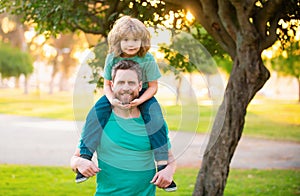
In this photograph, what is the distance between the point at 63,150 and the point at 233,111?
10.1m

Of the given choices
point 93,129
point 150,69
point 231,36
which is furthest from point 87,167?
point 231,36

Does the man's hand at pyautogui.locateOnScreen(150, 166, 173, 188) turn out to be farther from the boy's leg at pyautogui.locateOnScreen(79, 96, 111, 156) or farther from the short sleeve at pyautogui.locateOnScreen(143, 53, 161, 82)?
the short sleeve at pyautogui.locateOnScreen(143, 53, 161, 82)

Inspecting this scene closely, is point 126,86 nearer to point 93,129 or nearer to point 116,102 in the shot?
point 116,102

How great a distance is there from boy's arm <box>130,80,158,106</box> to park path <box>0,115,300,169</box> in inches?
274

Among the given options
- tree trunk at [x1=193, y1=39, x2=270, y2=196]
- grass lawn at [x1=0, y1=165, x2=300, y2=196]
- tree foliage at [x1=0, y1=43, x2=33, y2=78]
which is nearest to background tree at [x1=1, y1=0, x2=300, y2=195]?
tree trunk at [x1=193, y1=39, x2=270, y2=196]

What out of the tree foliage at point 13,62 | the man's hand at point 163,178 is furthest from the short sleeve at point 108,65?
the tree foliage at point 13,62

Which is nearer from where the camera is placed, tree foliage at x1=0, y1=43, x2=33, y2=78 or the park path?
the park path

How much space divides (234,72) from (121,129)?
4.25 m

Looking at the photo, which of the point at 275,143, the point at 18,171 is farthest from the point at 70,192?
the point at 275,143

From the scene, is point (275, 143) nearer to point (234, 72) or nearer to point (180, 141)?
point (234, 72)

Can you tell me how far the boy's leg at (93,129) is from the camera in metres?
2.79

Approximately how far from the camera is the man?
8.98 feet

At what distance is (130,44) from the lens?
2756mm

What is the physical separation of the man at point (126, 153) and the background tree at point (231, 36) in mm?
3533
